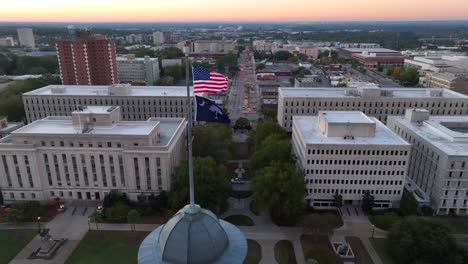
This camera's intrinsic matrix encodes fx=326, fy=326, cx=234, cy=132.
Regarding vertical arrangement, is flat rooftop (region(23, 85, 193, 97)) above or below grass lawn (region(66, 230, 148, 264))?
above

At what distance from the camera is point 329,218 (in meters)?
62.7

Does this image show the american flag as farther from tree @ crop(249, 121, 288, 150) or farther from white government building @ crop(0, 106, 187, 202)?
tree @ crop(249, 121, 288, 150)

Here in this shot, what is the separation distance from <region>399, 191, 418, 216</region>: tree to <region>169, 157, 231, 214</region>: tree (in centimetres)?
3779

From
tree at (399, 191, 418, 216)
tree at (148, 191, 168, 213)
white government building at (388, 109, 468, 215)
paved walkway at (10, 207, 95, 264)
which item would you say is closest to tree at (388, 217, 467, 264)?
tree at (399, 191, 418, 216)

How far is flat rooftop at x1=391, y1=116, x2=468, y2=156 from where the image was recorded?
71688mm

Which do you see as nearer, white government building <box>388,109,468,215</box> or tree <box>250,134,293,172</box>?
white government building <box>388,109,468,215</box>

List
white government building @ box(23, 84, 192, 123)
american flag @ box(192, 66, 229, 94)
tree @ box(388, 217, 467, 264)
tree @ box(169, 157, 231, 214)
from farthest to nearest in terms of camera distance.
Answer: white government building @ box(23, 84, 192, 123), tree @ box(169, 157, 231, 214), tree @ box(388, 217, 467, 264), american flag @ box(192, 66, 229, 94)

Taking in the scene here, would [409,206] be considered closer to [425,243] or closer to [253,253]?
[425,243]

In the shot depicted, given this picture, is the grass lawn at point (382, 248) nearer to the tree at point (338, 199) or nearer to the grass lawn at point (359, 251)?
the grass lawn at point (359, 251)

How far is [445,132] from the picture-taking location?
78.5 meters

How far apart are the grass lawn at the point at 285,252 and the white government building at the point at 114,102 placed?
68357mm

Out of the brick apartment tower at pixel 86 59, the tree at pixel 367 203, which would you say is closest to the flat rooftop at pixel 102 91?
the brick apartment tower at pixel 86 59

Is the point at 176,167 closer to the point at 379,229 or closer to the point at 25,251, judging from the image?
the point at 25,251

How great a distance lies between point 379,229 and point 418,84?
534 ft
